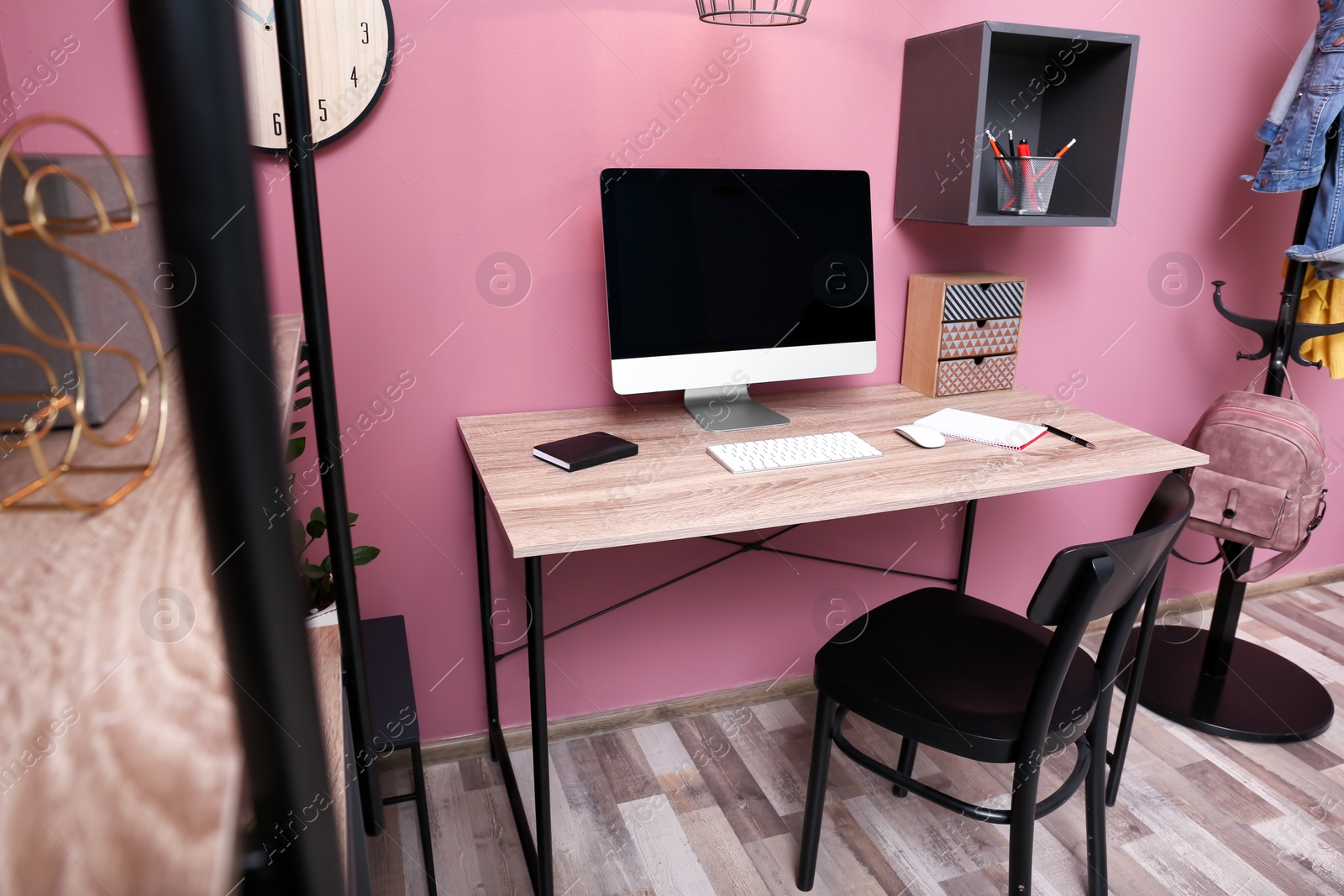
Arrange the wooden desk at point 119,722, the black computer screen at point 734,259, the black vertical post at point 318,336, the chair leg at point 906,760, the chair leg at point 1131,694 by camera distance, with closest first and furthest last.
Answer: the wooden desk at point 119,722 < the black vertical post at point 318,336 < the black computer screen at point 734,259 < the chair leg at point 1131,694 < the chair leg at point 906,760

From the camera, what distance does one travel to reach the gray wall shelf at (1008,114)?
2029 millimetres

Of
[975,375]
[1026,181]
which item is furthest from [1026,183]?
[975,375]

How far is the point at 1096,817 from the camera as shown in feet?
5.89

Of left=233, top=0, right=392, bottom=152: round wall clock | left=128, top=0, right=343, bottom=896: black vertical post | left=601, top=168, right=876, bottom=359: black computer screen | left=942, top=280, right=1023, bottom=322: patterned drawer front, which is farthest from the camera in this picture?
left=942, top=280, right=1023, bottom=322: patterned drawer front

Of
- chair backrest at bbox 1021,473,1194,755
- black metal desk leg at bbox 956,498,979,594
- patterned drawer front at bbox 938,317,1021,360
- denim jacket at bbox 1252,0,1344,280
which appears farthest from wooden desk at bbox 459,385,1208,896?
denim jacket at bbox 1252,0,1344,280

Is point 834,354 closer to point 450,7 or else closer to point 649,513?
point 649,513

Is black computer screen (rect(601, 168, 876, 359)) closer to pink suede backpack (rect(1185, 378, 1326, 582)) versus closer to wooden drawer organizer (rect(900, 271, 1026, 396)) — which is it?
wooden drawer organizer (rect(900, 271, 1026, 396))

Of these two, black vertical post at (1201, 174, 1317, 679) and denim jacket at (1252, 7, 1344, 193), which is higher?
denim jacket at (1252, 7, 1344, 193)

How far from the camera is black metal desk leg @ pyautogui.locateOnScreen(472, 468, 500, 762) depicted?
208cm

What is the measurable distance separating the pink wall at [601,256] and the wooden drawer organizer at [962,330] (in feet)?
0.26

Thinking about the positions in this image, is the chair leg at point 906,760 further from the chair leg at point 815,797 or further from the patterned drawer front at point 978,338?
the patterned drawer front at point 978,338

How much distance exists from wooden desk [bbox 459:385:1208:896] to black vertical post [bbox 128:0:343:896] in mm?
1260

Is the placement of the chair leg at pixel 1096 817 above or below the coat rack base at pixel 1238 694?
above

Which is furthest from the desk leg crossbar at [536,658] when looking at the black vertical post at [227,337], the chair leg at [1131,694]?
the black vertical post at [227,337]
